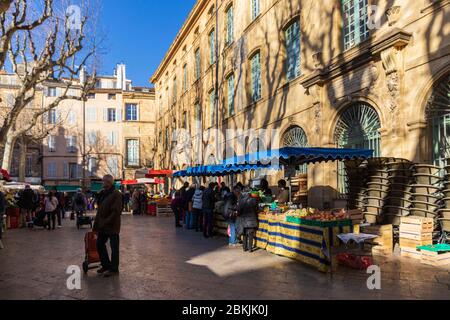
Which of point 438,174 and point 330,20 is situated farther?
point 330,20

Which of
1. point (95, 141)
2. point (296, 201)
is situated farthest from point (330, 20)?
point (95, 141)

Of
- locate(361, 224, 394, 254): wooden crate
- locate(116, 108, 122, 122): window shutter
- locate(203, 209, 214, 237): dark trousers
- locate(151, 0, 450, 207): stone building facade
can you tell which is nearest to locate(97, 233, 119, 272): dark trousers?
locate(203, 209, 214, 237): dark trousers

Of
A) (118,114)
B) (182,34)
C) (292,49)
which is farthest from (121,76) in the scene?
(292,49)

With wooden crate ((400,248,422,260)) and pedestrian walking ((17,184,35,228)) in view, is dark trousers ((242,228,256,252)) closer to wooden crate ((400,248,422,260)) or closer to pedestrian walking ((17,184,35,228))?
wooden crate ((400,248,422,260))

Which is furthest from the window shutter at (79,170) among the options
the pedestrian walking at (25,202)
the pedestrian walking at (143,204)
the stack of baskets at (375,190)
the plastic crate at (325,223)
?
the plastic crate at (325,223)

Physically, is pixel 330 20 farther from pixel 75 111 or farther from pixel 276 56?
pixel 75 111

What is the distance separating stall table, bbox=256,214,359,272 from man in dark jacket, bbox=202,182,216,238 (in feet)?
7.87

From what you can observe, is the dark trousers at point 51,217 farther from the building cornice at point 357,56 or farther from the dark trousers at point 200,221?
the building cornice at point 357,56

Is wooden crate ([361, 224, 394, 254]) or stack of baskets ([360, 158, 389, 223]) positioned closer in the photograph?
wooden crate ([361, 224, 394, 254])

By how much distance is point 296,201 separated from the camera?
13531mm

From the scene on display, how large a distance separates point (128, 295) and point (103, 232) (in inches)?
55.9

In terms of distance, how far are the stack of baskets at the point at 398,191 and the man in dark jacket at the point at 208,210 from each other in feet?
15.5

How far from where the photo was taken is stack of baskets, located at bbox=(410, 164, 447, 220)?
8023mm
